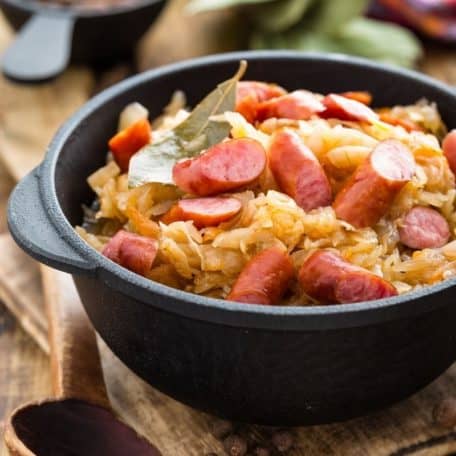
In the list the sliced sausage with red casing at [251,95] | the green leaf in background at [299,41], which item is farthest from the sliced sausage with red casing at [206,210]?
the green leaf in background at [299,41]

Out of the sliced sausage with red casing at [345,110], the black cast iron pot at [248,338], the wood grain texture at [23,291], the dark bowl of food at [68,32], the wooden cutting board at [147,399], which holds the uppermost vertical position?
the sliced sausage with red casing at [345,110]

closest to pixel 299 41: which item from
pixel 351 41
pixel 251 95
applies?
pixel 351 41

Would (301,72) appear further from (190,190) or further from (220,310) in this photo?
(220,310)

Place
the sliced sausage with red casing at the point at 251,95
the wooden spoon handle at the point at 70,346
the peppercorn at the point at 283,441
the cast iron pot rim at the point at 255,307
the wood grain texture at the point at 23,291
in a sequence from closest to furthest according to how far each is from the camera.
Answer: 1. the cast iron pot rim at the point at 255,307
2. the peppercorn at the point at 283,441
3. the wooden spoon handle at the point at 70,346
4. the sliced sausage with red casing at the point at 251,95
5. the wood grain texture at the point at 23,291

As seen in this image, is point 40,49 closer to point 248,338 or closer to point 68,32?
point 68,32

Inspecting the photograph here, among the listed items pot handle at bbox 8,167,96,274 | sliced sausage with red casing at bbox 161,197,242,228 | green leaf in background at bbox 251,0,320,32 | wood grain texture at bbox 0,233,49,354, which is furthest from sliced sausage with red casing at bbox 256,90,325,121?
green leaf in background at bbox 251,0,320,32

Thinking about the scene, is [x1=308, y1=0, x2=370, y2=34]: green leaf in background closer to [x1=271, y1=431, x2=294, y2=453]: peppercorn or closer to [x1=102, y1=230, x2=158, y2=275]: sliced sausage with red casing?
[x1=102, y1=230, x2=158, y2=275]: sliced sausage with red casing

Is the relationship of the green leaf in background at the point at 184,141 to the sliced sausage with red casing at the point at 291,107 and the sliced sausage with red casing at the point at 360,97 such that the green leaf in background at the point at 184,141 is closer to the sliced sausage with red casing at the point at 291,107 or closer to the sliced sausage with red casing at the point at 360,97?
the sliced sausage with red casing at the point at 291,107
